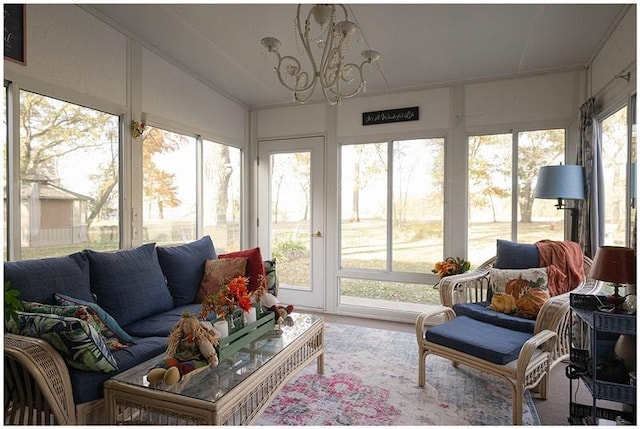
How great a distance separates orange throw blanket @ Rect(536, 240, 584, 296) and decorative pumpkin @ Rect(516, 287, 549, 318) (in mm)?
173

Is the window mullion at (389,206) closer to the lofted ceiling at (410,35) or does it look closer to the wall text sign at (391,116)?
the wall text sign at (391,116)

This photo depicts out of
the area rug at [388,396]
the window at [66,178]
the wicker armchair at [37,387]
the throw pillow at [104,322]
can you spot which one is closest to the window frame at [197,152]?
the window at [66,178]

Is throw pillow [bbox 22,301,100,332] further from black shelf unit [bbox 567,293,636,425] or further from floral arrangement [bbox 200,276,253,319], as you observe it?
Result: black shelf unit [bbox 567,293,636,425]

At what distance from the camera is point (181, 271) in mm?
3094

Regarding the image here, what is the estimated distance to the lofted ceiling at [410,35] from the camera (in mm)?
2668

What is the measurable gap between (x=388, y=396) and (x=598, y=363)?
3.92 feet

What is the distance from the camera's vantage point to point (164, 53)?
11.3 feet

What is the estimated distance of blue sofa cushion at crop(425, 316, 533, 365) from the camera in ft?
7.25

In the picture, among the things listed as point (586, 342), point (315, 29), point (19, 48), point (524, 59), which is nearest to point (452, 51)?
point (524, 59)

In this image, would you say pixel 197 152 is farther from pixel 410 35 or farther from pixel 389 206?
pixel 410 35

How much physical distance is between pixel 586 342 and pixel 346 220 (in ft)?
8.62

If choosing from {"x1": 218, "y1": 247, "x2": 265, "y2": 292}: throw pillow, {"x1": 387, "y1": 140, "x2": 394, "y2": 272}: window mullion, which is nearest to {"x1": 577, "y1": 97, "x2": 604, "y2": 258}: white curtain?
{"x1": 387, "y1": 140, "x2": 394, "y2": 272}: window mullion

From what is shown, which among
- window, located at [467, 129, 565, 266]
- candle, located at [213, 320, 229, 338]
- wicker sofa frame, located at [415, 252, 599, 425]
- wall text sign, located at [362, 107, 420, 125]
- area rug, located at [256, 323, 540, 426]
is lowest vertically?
area rug, located at [256, 323, 540, 426]

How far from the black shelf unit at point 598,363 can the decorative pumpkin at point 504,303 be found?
1.95 ft
